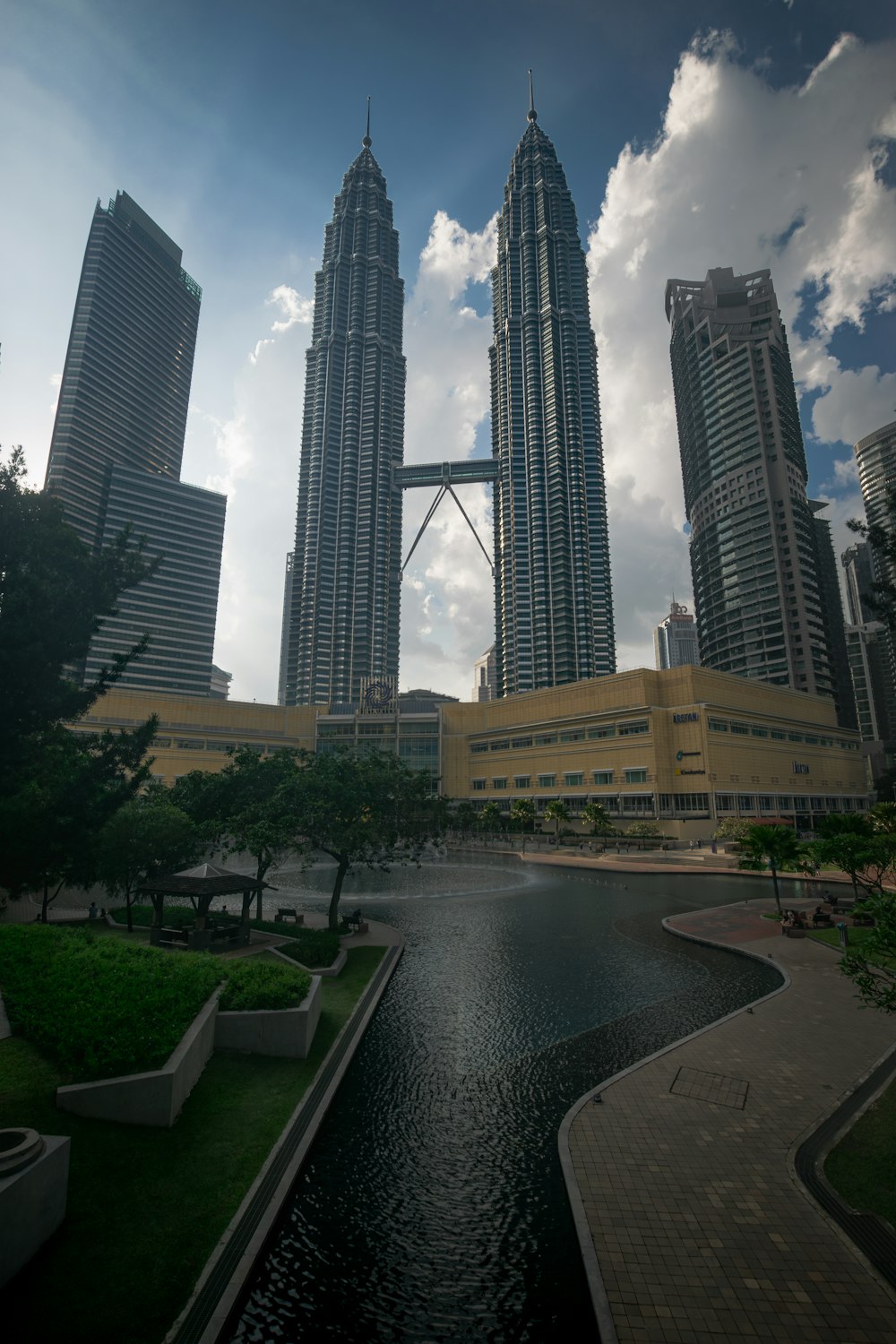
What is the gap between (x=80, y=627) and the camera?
15711 millimetres

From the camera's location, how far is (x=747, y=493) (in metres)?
142

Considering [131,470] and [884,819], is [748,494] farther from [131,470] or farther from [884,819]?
[131,470]

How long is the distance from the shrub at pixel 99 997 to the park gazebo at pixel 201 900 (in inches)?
211

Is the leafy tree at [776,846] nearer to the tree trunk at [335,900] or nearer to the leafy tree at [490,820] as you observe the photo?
the tree trunk at [335,900]

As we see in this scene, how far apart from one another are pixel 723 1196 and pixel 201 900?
63.8 feet

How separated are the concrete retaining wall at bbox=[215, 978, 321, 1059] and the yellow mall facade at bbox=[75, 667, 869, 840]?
6744 centimetres

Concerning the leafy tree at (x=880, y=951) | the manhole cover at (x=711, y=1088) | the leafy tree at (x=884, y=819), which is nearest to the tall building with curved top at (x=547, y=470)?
the leafy tree at (x=884, y=819)

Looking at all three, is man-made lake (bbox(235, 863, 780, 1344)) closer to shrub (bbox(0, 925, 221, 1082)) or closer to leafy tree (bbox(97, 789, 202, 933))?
shrub (bbox(0, 925, 221, 1082))

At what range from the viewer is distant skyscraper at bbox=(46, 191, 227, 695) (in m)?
166

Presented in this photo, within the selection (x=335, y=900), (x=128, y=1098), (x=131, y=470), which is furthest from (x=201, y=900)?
(x=131, y=470)

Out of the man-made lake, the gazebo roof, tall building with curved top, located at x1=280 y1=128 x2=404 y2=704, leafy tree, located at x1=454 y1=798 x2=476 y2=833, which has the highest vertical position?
tall building with curved top, located at x1=280 y1=128 x2=404 y2=704

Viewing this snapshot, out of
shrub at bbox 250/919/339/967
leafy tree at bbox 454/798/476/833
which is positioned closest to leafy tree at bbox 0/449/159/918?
shrub at bbox 250/919/339/967

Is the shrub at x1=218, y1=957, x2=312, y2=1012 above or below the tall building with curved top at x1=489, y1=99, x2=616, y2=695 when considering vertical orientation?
below

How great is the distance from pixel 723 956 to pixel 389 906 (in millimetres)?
17512
